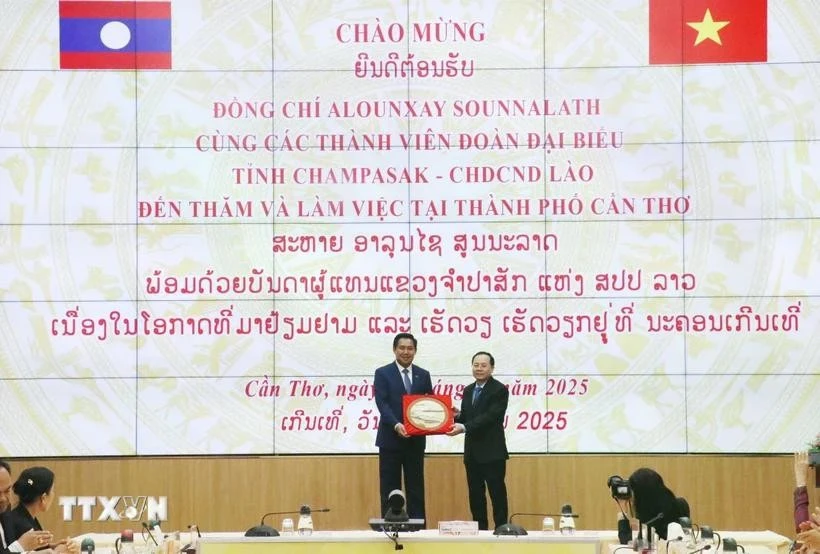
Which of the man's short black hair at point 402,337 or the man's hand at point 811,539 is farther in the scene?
the man's short black hair at point 402,337

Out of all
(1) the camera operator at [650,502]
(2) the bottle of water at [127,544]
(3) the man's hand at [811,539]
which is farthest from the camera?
(1) the camera operator at [650,502]

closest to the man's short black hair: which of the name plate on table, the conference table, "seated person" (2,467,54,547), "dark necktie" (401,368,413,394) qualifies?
"dark necktie" (401,368,413,394)

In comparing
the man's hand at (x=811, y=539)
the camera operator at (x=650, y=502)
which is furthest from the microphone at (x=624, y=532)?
the man's hand at (x=811, y=539)

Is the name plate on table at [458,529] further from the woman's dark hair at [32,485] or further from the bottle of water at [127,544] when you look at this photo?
the woman's dark hair at [32,485]

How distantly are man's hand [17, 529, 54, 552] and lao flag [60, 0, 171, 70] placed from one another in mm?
4674

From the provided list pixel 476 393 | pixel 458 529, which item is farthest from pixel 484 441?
pixel 458 529

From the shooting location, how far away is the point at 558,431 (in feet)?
32.5

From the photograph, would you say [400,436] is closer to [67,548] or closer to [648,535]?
[648,535]

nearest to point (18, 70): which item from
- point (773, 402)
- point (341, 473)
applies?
point (341, 473)

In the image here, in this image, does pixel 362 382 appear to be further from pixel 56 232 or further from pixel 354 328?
pixel 56 232

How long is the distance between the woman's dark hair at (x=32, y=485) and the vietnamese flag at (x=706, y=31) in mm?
5274

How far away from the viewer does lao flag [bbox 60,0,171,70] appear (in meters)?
9.98

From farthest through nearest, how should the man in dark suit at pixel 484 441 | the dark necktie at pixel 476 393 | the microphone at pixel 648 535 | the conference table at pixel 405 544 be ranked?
the dark necktie at pixel 476 393 → the man in dark suit at pixel 484 441 → the microphone at pixel 648 535 → the conference table at pixel 405 544

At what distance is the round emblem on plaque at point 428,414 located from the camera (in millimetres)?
8984
